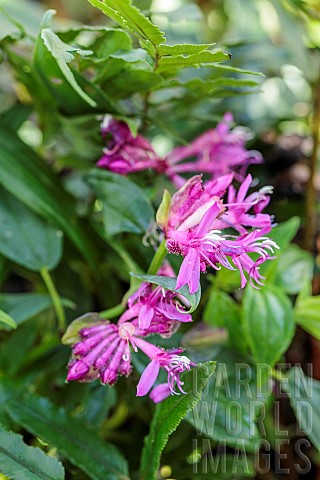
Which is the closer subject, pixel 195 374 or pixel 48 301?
pixel 195 374

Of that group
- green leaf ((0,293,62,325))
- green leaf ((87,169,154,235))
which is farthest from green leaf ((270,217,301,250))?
green leaf ((0,293,62,325))

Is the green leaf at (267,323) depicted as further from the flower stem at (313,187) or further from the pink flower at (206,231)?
the flower stem at (313,187)

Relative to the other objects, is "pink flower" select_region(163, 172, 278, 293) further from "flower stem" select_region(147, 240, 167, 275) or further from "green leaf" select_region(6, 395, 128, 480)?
"green leaf" select_region(6, 395, 128, 480)

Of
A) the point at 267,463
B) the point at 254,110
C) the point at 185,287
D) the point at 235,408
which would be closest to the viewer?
the point at 185,287

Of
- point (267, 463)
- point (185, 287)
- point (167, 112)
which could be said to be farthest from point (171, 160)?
point (267, 463)

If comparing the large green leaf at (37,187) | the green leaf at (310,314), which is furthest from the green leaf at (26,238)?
the green leaf at (310,314)

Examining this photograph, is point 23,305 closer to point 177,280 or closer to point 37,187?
point 37,187

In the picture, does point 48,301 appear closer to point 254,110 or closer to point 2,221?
point 2,221
